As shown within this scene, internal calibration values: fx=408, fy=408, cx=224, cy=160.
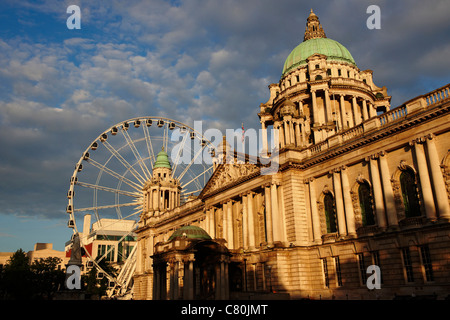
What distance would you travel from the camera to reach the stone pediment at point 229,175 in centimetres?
4512

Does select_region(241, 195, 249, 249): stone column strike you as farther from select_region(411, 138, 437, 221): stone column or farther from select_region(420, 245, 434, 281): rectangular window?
select_region(411, 138, 437, 221): stone column

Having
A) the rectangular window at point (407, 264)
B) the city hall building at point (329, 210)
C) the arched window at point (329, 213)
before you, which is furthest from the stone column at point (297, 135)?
the rectangular window at point (407, 264)

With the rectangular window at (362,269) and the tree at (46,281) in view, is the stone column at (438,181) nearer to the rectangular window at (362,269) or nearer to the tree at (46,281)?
the rectangular window at (362,269)

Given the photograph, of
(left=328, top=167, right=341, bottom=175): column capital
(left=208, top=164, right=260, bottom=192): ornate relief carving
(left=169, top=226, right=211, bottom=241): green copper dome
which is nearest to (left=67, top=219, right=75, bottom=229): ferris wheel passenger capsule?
(left=208, top=164, right=260, bottom=192): ornate relief carving

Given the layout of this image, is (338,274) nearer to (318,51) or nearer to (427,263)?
(427,263)

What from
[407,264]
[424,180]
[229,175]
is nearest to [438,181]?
[424,180]

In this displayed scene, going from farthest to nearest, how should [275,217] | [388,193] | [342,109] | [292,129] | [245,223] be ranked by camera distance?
[342,109] → [245,223] → [292,129] → [275,217] → [388,193]

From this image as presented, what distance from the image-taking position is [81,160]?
215ft

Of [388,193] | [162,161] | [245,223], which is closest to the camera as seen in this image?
[388,193]

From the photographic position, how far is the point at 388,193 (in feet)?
106

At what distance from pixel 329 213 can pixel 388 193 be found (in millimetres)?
7187

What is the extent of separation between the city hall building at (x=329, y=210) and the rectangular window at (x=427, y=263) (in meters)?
→ 0.07
